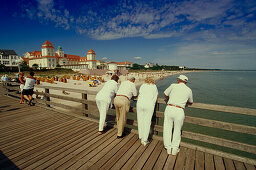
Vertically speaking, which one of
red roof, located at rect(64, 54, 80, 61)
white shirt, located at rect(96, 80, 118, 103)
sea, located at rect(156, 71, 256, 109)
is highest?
red roof, located at rect(64, 54, 80, 61)

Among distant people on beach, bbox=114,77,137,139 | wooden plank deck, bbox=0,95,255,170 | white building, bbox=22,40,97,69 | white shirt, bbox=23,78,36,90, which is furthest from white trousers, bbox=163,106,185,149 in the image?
white building, bbox=22,40,97,69

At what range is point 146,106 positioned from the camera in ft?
9.66

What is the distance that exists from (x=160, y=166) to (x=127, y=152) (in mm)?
781

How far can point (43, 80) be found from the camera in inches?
934

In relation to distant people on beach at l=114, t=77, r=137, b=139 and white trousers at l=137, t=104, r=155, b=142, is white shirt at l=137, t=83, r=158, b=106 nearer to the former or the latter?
white trousers at l=137, t=104, r=155, b=142

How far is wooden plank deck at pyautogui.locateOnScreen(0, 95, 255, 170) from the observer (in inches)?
101

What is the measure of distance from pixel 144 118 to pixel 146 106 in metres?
0.33

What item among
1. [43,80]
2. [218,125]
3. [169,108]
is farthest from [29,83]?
[43,80]

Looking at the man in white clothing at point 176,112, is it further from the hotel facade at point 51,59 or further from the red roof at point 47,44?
the red roof at point 47,44

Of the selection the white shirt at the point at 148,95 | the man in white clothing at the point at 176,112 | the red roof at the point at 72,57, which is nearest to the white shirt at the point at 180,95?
the man in white clothing at the point at 176,112

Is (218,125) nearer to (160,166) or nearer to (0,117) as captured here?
(160,166)

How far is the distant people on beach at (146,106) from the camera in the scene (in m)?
2.97

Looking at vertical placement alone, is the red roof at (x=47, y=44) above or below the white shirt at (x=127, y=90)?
above

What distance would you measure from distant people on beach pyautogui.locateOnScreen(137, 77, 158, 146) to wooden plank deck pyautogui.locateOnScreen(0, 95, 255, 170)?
0.45m
